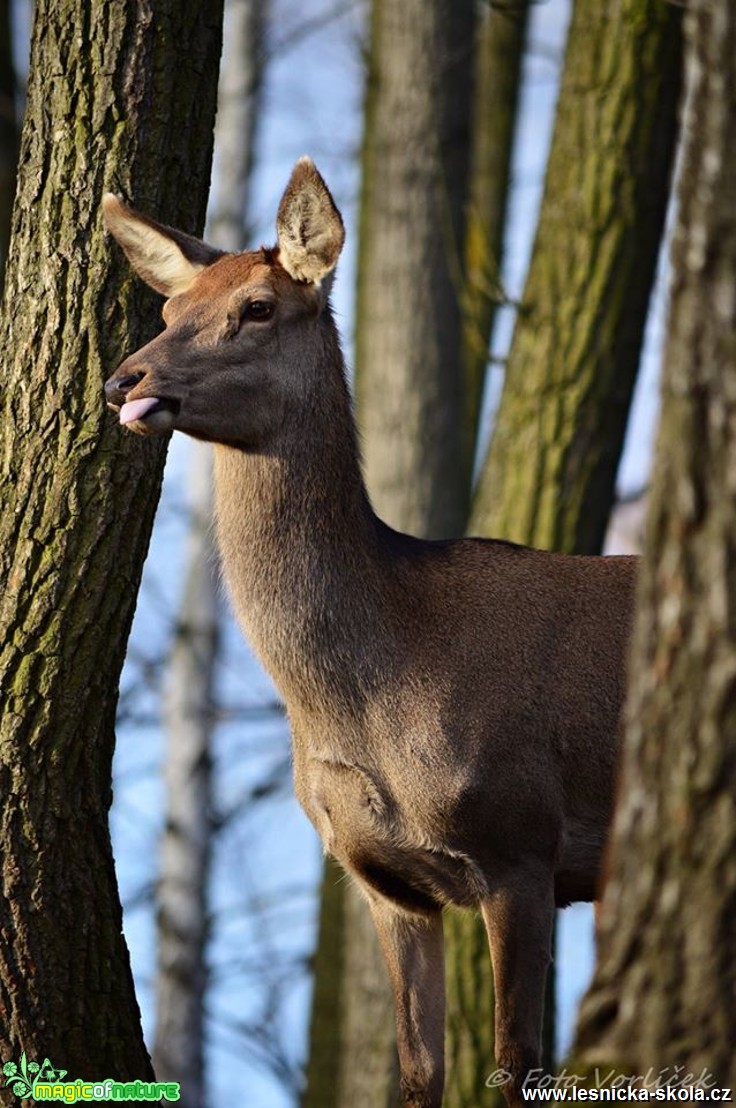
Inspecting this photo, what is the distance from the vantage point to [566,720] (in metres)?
6.04

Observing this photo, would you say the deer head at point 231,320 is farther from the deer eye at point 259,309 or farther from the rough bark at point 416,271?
the rough bark at point 416,271

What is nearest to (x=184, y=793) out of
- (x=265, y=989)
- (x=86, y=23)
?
(x=265, y=989)

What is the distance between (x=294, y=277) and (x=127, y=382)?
3.02 feet

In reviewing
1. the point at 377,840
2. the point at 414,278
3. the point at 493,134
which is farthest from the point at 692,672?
the point at 493,134

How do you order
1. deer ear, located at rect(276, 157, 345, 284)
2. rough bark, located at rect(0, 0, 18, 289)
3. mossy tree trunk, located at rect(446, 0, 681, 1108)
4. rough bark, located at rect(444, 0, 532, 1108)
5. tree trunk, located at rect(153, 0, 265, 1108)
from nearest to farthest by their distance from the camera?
1. deer ear, located at rect(276, 157, 345, 284)
2. rough bark, located at rect(444, 0, 532, 1108)
3. mossy tree trunk, located at rect(446, 0, 681, 1108)
4. rough bark, located at rect(0, 0, 18, 289)
5. tree trunk, located at rect(153, 0, 265, 1108)

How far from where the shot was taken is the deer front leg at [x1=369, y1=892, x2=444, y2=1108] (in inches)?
246

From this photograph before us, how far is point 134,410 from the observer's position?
561cm

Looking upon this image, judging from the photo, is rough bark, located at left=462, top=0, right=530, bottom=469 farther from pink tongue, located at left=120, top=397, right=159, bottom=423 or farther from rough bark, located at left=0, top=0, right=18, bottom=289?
pink tongue, located at left=120, top=397, right=159, bottom=423

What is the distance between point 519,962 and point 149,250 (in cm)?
262

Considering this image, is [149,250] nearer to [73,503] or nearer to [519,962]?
[73,503]

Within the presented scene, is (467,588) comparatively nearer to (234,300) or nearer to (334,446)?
(334,446)

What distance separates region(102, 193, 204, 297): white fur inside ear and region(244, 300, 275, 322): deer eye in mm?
229

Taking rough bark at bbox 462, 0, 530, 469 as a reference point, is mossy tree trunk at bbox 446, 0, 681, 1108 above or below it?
below

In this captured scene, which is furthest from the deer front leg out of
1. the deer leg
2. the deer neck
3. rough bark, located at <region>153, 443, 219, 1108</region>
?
rough bark, located at <region>153, 443, 219, 1108</region>
